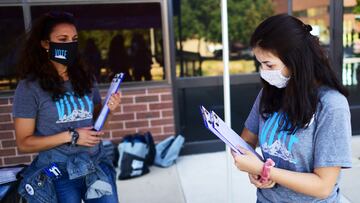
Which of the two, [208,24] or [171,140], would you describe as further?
[208,24]

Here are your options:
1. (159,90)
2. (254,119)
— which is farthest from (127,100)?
(254,119)

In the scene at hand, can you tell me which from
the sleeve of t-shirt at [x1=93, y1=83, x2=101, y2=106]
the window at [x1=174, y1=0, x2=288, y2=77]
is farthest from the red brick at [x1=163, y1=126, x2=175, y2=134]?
the sleeve of t-shirt at [x1=93, y1=83, x2=101, y2=106]

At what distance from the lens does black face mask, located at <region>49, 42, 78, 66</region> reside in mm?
2033

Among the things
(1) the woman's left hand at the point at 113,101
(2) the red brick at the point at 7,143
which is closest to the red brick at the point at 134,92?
(2) the red brick at the point at 7,143

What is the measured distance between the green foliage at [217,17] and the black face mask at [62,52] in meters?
2.50

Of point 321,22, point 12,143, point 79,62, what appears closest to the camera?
point 79,62

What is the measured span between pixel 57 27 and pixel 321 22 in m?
3.79

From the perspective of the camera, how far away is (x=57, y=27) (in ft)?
6.75

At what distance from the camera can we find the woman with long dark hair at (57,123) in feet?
6.28

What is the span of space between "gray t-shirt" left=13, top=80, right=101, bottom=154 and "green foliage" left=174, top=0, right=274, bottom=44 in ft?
8.71

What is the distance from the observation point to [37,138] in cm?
192

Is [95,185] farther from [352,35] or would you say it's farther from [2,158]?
[352,35]

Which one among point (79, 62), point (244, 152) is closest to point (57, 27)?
point (79, 62)

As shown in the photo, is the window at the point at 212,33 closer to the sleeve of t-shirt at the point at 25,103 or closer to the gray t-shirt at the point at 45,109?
the gray t-shirt at the point at 45,109
